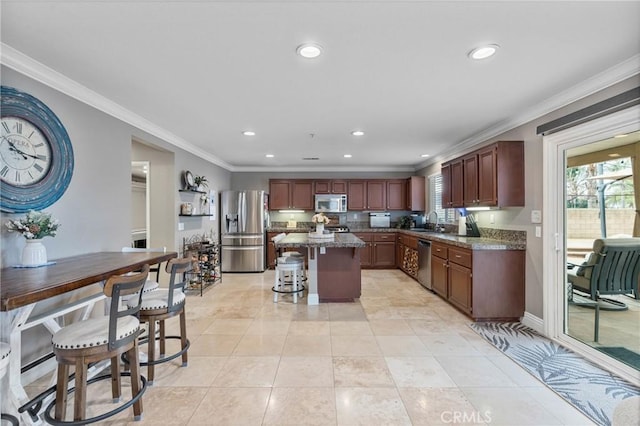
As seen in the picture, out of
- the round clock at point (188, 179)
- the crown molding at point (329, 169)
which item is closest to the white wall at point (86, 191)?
the round clock at point (188, 179)

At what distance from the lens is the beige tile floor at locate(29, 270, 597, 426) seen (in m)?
1.91

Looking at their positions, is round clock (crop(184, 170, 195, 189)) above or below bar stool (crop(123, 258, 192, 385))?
above

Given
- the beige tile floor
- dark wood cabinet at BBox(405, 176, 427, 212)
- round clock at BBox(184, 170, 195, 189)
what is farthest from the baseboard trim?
round clock at BBox(184, 170, 195, 189)

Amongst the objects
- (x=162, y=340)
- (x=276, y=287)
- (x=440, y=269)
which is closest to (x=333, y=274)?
(x=276, y=287)

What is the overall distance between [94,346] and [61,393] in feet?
0.97

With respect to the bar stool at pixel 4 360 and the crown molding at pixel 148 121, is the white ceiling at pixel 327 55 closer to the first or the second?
the crown molding at pixel 148 121

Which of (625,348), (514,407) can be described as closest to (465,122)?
(625,348)

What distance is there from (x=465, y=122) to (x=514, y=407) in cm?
305

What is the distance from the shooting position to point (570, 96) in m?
2.75

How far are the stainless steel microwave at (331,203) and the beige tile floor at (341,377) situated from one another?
3509 mm

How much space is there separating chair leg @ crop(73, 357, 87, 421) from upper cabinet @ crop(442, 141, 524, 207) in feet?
13.2

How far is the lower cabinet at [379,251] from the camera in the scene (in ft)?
22.1

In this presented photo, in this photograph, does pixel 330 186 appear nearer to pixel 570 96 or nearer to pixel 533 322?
pixel 533 322

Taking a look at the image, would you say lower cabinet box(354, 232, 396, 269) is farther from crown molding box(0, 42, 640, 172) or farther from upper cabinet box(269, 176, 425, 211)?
crown molding box(0, 42, 640, 172)
